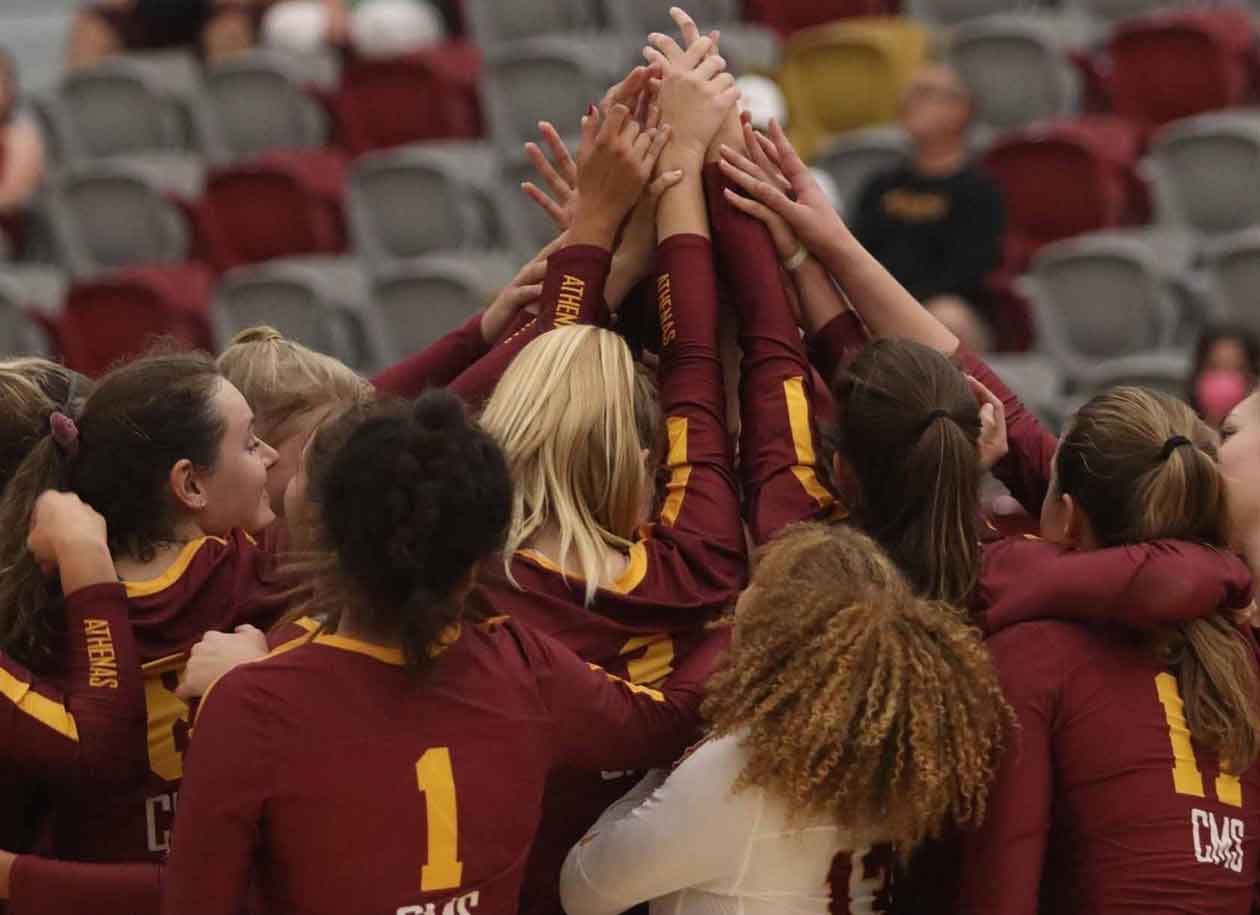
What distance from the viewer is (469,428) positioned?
2.20 metres

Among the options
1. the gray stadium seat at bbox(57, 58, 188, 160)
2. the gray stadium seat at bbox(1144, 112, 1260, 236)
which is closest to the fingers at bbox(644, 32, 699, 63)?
the gray stadium seat at bbox(1144, 112, 1260, 236)

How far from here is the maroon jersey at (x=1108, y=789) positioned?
7.98 ft

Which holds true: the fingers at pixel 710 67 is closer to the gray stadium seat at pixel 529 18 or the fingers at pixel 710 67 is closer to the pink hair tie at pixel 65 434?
the pink hair tie at pixel 65 434

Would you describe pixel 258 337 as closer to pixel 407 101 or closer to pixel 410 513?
pixel 410 513

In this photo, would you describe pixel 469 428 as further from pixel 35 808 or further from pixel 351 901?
pixel 35 808

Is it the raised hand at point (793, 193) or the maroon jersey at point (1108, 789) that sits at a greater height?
the raised hand at point (793, 193)

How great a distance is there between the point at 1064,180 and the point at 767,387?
15.1 ft

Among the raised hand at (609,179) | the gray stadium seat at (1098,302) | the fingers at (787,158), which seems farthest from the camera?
the gray stadium seat at (1098,302)

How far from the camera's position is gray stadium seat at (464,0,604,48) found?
866 cm

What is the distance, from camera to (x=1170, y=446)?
2.53 m

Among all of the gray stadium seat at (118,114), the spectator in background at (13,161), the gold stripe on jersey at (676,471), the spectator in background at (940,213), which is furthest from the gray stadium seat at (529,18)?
the gold stripe on jersey at (676,471)

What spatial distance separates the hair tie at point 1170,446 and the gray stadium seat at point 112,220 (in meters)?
6.15

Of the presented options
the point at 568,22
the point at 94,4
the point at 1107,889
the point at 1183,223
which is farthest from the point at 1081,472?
the point at 94,4

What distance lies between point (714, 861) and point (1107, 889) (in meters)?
0.49
